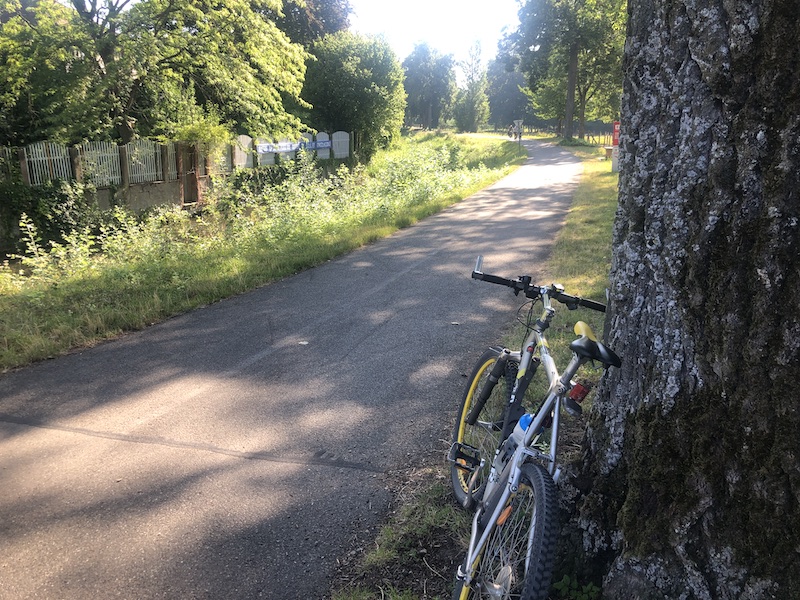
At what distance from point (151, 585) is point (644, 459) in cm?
227

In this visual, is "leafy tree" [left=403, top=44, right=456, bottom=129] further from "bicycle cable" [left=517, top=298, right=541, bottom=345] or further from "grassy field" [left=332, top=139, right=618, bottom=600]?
"grassy field" [left=332, top=139, right=618, bottom=600]

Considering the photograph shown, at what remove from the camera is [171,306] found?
741 cm

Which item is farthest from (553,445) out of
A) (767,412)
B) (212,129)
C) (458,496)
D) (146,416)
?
(212,129)

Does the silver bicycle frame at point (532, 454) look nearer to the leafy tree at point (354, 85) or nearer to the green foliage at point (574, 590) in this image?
the green foliage at point (574, 590)

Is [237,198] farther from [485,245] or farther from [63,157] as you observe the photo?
[485,245]

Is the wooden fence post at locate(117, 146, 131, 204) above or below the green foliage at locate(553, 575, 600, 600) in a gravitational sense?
above

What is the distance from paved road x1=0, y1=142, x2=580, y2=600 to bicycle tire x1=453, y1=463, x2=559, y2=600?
891 millimetres

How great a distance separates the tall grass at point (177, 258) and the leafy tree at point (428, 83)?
68770 millimetres

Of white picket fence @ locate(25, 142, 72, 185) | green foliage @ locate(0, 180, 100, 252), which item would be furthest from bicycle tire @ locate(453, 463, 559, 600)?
white picket fence @ locate(25, 142, 72, 185)

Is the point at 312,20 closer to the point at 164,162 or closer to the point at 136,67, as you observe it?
the point at 164,162

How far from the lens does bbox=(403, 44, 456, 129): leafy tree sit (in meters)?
83.8

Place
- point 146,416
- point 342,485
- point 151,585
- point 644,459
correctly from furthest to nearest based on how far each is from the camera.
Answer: point 146,416 < point 342,485 < point 151,585 < point 644,459

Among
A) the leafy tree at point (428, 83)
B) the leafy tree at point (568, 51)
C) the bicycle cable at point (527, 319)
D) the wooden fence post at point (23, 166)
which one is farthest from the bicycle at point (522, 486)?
the leafy tree at point (428, 83)

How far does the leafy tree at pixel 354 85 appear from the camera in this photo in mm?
31688
